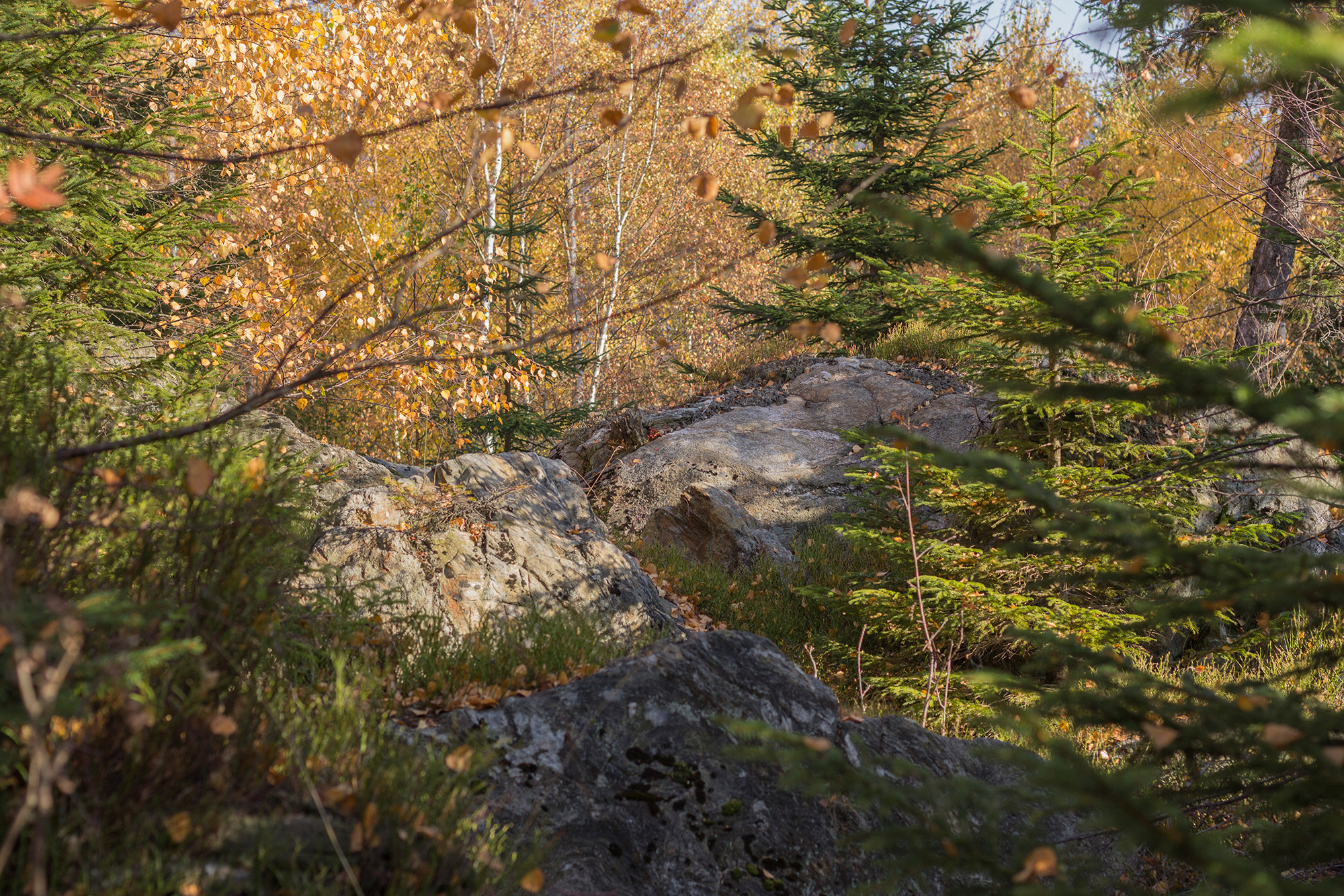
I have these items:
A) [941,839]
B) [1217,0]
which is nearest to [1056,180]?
[1217,0]

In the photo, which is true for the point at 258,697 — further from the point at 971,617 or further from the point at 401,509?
the point at 971,617

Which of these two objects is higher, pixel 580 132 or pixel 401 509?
pixel 580 132

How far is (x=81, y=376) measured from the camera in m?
3.63

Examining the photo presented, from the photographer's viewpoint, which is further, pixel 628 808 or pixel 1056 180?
pixel 1056 180

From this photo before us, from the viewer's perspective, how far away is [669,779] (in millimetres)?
3037

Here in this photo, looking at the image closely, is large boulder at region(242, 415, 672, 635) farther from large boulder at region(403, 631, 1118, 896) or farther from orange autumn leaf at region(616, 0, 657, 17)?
orange autumn leaf at region(616, 0, 657, 17)

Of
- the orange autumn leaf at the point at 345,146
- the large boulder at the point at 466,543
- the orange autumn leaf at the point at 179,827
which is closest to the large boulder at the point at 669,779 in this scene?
the orange autumn leaf at the point at 179,827

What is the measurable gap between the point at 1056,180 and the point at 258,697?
583 cm

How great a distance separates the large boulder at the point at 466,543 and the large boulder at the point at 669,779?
1.19 m

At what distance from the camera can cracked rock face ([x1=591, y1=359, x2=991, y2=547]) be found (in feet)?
30.4

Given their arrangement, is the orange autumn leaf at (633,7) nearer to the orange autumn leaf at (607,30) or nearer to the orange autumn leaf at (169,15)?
the orange autumn leaf at (607,30)

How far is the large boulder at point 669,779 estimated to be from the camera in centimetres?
281

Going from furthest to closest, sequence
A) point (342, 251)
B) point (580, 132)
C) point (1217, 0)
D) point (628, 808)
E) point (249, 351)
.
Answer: point (580, 132) → point (342, 251) → point (249, 351) → point (628, 808) → point (1217, 0)

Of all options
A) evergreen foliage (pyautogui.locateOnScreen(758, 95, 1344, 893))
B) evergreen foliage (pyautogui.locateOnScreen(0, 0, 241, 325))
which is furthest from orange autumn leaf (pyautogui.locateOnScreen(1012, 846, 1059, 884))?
evergreen foliage (pyautogui.locateOnScreen(0, 0, 241, 325))
